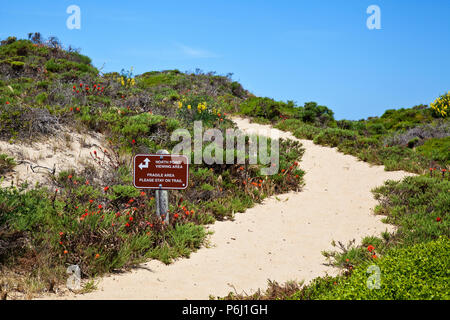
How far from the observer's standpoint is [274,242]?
22.3 feet

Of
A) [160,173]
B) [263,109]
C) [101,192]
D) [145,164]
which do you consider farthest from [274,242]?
[263,109]

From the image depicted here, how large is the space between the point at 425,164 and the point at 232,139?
5782mm

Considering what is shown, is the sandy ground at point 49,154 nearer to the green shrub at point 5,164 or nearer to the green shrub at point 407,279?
the green shrub at point 5,164

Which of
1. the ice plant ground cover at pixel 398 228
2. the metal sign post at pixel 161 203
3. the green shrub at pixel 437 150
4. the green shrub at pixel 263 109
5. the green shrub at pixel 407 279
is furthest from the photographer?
the green shrub at pixel 263 109

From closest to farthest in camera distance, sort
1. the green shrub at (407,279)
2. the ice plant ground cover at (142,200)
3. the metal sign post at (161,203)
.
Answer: the green shrub at (407,279), the ice plant ground cover at (142,200), the metal sign post at (161,203)

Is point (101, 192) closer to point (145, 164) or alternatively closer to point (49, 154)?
point (145, 164)

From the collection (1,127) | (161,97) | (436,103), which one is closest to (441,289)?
(1,127)

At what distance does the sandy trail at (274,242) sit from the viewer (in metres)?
4.97

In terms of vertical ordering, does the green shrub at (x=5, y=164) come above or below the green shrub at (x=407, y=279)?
above

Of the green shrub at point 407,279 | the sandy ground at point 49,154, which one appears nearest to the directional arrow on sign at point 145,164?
the sandy ground at point 49,154

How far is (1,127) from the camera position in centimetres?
793

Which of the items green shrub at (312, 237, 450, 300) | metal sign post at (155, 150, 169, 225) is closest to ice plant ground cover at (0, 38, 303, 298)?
metal sign post at (155, 150, 169, 225)

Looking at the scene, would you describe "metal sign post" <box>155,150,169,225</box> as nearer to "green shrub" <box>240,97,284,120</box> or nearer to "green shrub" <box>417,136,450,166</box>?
"green shrub" <box>417,136,450,166</box>

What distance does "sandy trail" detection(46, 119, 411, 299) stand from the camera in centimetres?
497
